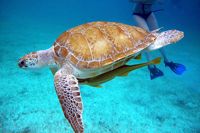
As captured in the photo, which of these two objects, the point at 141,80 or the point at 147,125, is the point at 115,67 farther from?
the point at 141,80

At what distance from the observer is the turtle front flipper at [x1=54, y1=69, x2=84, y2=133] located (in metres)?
1.74

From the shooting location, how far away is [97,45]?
2.04 metres

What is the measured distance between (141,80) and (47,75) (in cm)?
245

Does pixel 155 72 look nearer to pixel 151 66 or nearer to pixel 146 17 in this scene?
pixel 151 66

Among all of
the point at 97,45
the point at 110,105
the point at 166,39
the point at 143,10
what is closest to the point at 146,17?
the point at 143,10

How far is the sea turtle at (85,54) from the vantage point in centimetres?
187

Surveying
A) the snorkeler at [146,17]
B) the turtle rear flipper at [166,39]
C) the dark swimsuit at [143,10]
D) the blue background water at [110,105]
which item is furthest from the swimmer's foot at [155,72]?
the turtle rear flipper at [166,39]

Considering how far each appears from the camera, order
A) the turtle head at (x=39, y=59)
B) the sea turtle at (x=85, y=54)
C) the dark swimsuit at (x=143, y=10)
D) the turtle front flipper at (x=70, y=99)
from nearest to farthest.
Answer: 1. the turtle front flipper at (x=70, y=99)
2. the sea turtle at (x=85, y=54)
3. the turtle head at (x=39, y=59)
4. the dark swimsuit at (x=143, y=10)

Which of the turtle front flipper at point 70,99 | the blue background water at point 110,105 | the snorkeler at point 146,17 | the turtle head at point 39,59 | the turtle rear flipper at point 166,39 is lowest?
the blue background water at point 110,105

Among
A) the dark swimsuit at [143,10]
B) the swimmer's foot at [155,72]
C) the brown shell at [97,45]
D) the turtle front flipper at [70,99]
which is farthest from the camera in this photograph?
the dark swimsuit at [143,10]

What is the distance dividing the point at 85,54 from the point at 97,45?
0.48 ft

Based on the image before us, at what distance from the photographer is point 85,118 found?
3.73 m

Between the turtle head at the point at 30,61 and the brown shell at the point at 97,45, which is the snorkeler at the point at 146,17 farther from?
the turtle head at the point at 30,61

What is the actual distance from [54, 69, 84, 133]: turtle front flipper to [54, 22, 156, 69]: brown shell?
172 millimetres
